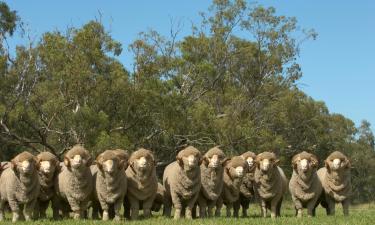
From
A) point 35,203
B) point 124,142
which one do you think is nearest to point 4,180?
point 35,203

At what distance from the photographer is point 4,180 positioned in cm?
1370

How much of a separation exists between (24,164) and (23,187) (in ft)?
1.68

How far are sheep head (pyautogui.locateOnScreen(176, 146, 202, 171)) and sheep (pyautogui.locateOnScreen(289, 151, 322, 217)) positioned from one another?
8.63 feet

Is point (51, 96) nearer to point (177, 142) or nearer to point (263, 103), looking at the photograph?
point (177, 142)

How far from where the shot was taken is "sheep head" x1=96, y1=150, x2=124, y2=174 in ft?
42.7

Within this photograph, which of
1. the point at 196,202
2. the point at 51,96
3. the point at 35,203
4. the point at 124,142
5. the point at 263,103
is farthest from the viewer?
the point at 263,103

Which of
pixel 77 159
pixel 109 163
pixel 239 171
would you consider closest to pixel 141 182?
pixel 109 163

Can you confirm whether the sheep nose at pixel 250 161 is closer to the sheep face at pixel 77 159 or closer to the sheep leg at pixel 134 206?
the sheep leg at pixel 134 206

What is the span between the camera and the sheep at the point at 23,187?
41.8ft

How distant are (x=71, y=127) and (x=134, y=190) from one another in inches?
488

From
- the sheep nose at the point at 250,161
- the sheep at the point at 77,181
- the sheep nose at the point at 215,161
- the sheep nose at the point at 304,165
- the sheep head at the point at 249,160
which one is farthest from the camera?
the sheep nose at the point at 250,161

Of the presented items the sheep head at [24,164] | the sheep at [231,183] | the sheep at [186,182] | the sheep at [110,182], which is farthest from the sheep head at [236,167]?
the sheep head at [24,164]

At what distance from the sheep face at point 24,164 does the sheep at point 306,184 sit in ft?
21.3

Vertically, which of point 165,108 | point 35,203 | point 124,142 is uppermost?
point 165,108
